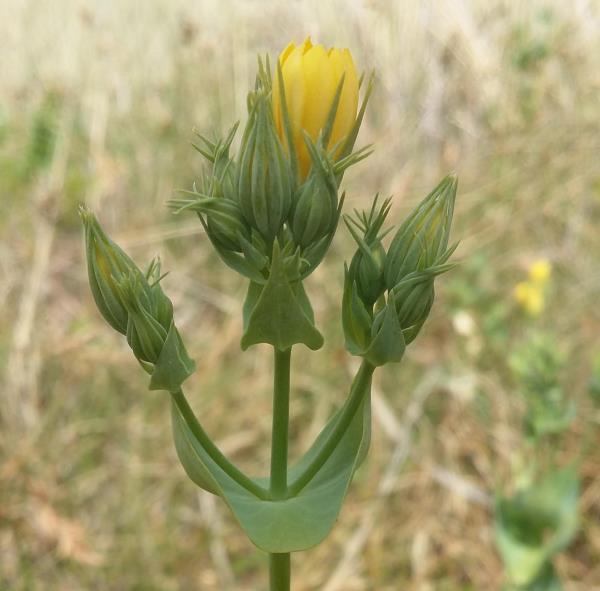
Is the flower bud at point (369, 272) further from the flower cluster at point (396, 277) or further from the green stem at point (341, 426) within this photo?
the green stem at point (341, 426)

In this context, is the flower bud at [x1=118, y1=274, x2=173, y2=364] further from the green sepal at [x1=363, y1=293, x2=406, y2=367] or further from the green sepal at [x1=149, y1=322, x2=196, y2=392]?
the green sepal at [x1=363, y1=293, x2=406, y2=367]

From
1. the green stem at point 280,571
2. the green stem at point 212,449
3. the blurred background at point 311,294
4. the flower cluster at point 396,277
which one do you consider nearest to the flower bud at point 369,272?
the flower cluster at point 396,277

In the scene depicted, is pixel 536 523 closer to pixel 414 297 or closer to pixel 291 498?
pixel 291 498

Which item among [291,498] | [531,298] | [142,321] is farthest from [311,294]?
[142,321]

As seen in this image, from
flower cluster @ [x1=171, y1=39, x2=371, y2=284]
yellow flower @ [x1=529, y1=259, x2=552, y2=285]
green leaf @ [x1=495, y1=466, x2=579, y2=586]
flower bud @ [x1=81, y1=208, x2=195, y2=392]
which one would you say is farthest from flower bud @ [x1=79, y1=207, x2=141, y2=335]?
yellow flower @ [x1=529, y1=259, x2=552, y2=285]

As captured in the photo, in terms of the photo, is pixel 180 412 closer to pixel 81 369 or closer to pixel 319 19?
pixel 81 369

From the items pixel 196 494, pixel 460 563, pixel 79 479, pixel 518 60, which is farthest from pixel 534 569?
pixel 518 60
